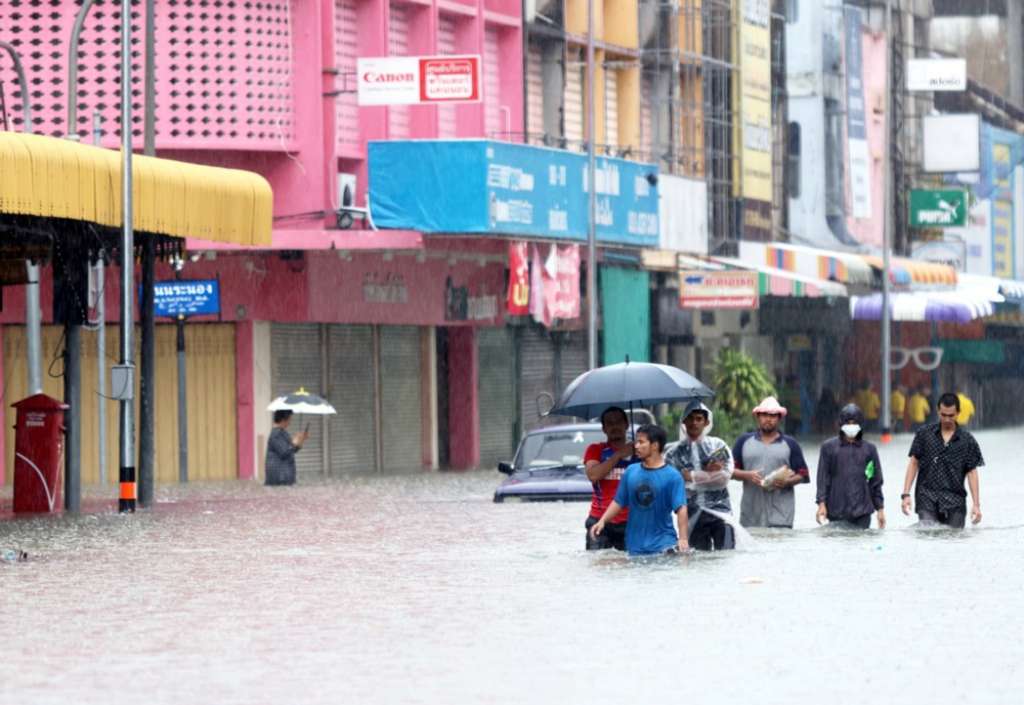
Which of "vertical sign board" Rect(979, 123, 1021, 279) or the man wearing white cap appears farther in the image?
"vertical sign board" Rect(979, 123, 1021, 279)

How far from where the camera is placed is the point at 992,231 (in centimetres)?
8925

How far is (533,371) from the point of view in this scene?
54594 millimetres

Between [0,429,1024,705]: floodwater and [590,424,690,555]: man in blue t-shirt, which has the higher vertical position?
[590,424,690,555]: man in blue t-shirt

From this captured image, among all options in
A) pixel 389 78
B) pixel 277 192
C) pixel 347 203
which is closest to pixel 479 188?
pixel 347 203

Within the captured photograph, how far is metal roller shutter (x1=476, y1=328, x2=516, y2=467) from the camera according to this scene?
52062mm

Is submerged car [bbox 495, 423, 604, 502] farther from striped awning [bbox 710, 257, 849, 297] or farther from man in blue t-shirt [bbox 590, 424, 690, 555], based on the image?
striped awning [bbox 710, 257, 849, 297]

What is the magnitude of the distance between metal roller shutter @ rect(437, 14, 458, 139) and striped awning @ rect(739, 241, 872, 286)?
1585cm

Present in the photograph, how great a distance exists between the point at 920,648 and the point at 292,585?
668 centimetres

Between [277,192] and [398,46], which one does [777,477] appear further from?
[398,46]

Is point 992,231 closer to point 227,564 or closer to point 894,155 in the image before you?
point 894,155

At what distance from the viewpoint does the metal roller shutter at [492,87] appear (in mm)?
50750

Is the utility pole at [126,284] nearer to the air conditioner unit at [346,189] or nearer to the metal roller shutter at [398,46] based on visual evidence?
the air conditioner unit at [346,189]

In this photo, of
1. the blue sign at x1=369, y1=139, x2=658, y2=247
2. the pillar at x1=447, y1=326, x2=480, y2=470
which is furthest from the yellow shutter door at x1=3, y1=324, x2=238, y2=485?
the pillar at x1=447, y1=326, x2=480, y2=470

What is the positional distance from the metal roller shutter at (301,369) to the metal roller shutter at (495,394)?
19.2 ft
